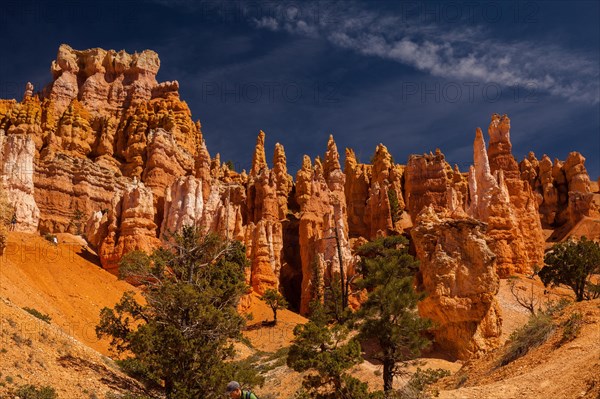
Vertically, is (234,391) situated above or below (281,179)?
below

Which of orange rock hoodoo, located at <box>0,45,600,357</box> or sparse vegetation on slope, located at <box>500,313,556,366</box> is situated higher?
orange rock hoodoo, located at <box>0,45,600,357</box>

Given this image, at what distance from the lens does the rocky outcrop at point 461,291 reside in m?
29.3

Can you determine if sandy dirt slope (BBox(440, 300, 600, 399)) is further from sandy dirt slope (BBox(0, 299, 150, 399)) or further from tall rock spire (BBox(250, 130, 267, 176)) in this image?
tall rock spire (BBox(250, 130, 267, 176))

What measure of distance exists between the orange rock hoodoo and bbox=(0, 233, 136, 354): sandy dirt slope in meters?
2.79

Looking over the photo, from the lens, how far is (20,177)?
49.4 metres

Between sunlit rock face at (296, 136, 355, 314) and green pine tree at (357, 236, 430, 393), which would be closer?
green pine tree at (357, 236, 430, 393)

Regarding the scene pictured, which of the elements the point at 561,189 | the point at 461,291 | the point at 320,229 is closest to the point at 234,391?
the point at 461,291

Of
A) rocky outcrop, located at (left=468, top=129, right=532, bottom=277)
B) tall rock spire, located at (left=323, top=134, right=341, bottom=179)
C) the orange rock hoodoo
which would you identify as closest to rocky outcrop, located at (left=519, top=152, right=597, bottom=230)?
the orange rock hoodoo

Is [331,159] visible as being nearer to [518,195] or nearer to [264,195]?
[264,195]

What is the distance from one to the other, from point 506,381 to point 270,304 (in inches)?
1256

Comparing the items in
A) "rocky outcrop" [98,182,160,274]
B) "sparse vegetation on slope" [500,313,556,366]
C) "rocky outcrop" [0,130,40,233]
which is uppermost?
"rocky outcrop" [0,130,40,233]

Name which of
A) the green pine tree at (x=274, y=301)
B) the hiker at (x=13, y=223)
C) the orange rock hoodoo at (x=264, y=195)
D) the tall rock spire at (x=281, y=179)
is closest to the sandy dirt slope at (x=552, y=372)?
the orange rock hoodoo at (x=264, y=195)

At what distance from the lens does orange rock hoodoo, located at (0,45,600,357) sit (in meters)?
32.3

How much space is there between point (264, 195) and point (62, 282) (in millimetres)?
30290
